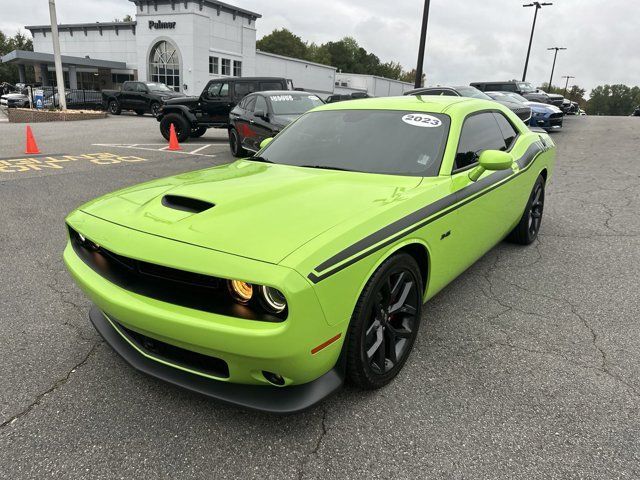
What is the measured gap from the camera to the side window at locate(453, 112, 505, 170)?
322 centimetres

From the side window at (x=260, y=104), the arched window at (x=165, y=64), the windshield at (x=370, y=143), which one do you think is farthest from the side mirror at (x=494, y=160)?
the arched window at (x=165, y=64)

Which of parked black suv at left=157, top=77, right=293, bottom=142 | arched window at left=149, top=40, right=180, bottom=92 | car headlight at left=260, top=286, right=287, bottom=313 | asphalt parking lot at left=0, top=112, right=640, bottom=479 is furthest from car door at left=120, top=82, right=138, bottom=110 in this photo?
car headlight at left=260, top=286, right=287, bottom=313

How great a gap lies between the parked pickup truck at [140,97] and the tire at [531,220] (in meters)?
21.3

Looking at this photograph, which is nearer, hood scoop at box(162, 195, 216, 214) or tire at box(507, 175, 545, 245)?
hood scoop at box(162, 195, 216, 214)

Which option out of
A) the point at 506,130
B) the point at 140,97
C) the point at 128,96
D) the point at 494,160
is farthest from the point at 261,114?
the point at 128,96

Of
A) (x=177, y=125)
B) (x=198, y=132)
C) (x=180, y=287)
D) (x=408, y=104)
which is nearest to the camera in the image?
(x=180, y=287)

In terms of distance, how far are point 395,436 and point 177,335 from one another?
1.09 metres

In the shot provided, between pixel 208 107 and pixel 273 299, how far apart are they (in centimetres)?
1280

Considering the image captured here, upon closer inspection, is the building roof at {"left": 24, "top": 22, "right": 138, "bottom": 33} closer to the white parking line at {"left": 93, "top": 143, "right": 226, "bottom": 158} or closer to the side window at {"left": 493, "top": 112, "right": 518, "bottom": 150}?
the white parking line at {"left": 93, "top": 143, "right": 226, "bottom": 158}

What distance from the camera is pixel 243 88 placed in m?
14.0

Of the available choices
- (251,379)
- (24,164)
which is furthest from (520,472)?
(24,164)

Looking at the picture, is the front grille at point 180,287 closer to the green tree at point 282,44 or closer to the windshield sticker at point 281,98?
the windshield sticker at point 281,98

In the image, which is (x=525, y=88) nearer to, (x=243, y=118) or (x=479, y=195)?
(x=243, y=118)

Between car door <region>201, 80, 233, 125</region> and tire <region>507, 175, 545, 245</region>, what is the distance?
10470 mm
